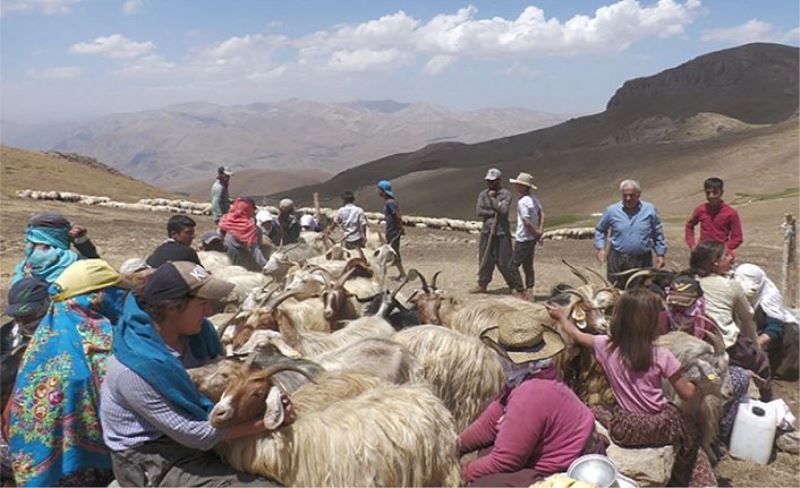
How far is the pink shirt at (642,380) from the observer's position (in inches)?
166

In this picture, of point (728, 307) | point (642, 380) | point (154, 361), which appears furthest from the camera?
point (728, 307)

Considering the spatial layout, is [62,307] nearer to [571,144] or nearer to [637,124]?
[637,124]

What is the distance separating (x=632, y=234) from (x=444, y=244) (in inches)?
418

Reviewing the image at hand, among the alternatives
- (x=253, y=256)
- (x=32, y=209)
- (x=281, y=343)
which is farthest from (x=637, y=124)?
(x=281, y=343)

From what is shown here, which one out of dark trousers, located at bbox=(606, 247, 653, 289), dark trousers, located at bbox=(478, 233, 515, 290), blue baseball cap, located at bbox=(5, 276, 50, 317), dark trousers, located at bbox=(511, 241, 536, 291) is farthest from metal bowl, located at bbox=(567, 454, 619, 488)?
dark trousers, located at bbox=(478, 233, 515, 290)

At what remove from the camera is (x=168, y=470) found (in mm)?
3082

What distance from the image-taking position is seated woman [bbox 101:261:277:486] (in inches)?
116

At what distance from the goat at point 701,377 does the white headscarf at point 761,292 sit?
1544 mm

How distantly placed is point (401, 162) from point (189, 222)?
62189 millimetres

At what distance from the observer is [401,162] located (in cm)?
6869

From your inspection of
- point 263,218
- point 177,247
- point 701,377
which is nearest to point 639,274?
point 701,377

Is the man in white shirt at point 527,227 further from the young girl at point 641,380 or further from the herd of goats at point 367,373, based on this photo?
the young girl at point 641,380

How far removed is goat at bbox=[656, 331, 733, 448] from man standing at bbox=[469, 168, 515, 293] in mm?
4481

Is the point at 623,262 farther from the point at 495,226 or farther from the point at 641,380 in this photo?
the point at 641,380
